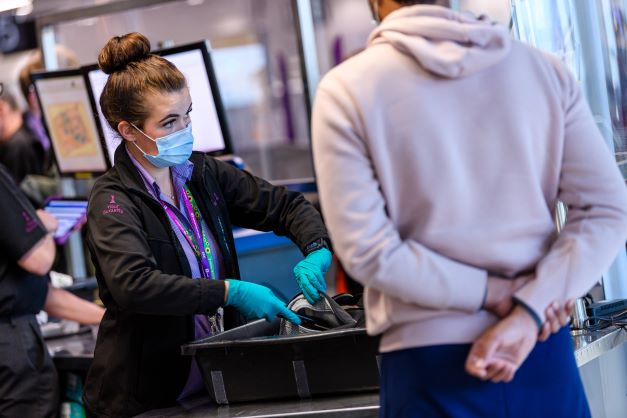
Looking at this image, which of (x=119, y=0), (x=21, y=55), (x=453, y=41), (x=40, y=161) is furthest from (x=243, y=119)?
(x=453, y=41)

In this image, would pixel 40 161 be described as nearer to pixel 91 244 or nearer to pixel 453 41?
pixel 91 244

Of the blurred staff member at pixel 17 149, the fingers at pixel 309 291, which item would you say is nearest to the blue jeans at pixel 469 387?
the fingers at pixel 309 291

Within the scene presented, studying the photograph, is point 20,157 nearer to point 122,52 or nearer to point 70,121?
point 70,121

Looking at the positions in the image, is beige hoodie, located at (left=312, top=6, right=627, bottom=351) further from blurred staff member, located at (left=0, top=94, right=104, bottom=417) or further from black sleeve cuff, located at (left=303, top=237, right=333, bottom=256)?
blurred staff member, located at (left=0, top=94, right=104, bottom=417)

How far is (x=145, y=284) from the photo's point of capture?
2365mm

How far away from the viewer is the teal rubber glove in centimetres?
242

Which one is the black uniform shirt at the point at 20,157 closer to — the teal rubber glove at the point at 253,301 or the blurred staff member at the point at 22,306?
the blurred staff member at the point at 22,306

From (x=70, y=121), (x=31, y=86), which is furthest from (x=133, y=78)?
(x=31, y=86)

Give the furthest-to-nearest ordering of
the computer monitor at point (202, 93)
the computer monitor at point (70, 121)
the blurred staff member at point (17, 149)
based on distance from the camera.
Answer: the blurred staff member at point (17, 149) < the computer monitor at point (70, 121) < the computer monitor at point (202, 93)

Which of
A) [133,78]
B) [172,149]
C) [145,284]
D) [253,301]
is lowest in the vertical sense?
[253,301]

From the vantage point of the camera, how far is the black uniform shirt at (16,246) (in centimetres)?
316

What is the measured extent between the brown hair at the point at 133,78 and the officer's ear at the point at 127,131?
0.04 feet

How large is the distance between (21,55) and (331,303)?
1262 centimetres

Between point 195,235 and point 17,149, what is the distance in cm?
378
